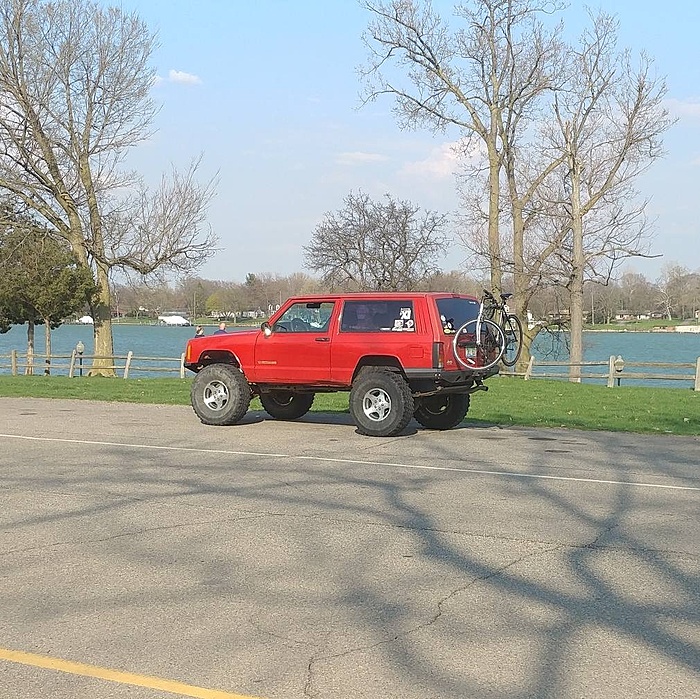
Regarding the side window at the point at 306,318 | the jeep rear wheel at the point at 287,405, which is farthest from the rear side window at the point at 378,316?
the jeep rear wheel at the point at 287,405

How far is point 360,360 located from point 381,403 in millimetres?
726

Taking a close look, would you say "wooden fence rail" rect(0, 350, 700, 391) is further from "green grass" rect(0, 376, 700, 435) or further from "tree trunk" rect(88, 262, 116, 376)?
"green grass" rect(0, 376, 700, 435)

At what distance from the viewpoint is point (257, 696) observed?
4.23m

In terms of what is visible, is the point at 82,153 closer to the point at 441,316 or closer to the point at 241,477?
the point at 441,316

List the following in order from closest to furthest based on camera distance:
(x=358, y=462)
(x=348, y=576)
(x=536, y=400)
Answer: (x=348, y=576)
(x=358, y=462)
(x=536, y=400)

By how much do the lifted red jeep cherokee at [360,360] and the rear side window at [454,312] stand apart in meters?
0.02

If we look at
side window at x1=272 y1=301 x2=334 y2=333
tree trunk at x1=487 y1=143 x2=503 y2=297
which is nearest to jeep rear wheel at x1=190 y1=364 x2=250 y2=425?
side window at x1=272 y1=301 x2=334 y2=333

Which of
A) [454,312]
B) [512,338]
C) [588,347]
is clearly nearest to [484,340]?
[454,312]

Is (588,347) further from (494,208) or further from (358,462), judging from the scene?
(358,462)

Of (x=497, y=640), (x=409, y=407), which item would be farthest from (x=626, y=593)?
(x=409, y=407)

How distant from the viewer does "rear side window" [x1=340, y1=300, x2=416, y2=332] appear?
13695mm

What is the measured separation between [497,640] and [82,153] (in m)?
31.4

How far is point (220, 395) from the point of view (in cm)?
1505

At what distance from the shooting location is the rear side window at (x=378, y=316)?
13.7 meters
